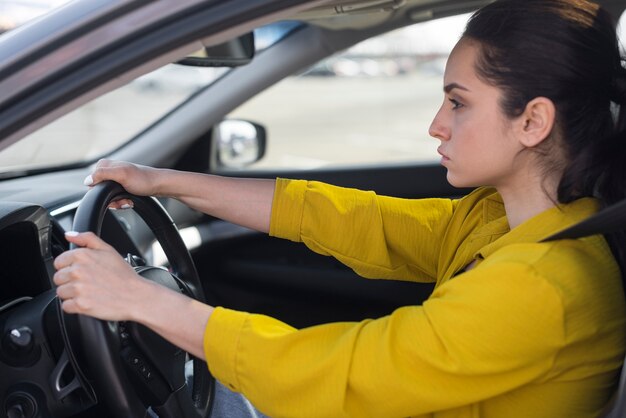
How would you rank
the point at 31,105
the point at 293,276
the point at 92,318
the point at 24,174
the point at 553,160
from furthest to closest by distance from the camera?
the point at 293,276 → the point at 24,174 → the point at 553,160 → the point at 92,318 → the point at 31,105

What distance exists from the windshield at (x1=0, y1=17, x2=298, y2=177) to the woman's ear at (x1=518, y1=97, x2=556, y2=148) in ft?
2.72

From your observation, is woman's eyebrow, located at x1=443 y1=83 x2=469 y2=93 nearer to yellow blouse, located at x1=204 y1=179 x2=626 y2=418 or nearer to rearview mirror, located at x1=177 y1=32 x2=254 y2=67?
yellow blouse, located at x1=204 y1=179 x2=626 y2=418

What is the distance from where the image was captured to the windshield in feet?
9.11

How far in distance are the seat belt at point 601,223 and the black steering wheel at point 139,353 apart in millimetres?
730

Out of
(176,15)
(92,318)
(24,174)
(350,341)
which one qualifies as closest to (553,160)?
(350,341)

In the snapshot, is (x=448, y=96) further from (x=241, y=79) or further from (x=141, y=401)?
(x=241, y=79)

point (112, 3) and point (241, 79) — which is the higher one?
point (112, 3)

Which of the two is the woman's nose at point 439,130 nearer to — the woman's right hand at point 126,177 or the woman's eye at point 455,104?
the woman's eye at point 455,104

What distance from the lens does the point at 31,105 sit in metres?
1.18

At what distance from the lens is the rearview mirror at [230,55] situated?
→ 219cm

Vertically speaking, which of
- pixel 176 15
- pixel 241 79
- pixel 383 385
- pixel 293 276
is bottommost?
pixel 293 276

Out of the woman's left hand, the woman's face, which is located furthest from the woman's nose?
the woman's left hand

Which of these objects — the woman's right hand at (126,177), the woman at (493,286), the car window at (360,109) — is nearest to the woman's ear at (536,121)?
the woman at (493,286)

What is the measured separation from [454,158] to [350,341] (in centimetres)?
42
